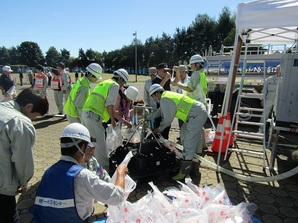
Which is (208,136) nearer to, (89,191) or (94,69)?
(94,69)

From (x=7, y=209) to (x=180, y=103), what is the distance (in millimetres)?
2578

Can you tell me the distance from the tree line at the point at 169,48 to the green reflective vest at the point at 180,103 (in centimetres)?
2694

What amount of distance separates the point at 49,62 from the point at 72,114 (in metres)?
102

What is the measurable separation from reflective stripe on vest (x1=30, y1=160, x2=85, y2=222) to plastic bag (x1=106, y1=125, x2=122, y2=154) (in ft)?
7.39

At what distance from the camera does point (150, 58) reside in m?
59.0

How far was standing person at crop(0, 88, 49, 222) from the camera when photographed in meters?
1.68

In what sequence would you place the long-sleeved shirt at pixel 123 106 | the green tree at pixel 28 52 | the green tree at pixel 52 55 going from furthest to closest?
the green tree at pixel 52 55, the green tree at pixel 28 52, the long-sleeved shirt at pixel 123 106

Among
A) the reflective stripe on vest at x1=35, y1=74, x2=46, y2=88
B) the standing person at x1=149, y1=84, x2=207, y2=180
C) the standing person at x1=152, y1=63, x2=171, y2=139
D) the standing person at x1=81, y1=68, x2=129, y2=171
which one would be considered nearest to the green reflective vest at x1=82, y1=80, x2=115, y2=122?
the standing person at x1=81, y1=68, x2=129, y2=171

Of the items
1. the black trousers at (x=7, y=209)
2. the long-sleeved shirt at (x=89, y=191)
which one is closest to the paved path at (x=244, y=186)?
the black trousers at (x=7, y=209)

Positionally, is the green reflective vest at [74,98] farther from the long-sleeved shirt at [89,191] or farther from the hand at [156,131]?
the long-sleeved shirt at [89,191]

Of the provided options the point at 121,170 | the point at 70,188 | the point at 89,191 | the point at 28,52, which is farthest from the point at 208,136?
the point at 28,52

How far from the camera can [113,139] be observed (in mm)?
3902

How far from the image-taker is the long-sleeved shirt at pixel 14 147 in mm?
1672

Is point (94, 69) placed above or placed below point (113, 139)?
above
